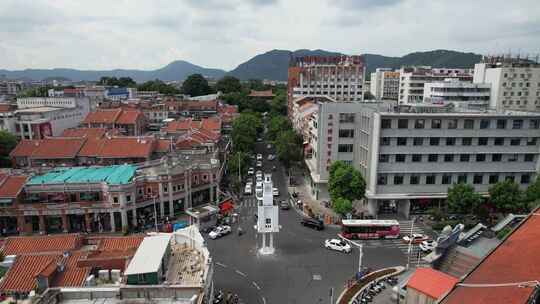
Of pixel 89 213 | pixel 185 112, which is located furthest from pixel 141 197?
pixel 185 112

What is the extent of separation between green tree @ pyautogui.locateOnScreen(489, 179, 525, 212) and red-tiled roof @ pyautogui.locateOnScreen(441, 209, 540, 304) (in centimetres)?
2981

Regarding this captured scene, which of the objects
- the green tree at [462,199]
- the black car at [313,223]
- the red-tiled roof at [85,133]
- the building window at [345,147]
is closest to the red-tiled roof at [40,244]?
the black car at [313,223]

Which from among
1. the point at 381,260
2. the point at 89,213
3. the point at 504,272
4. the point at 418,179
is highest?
the point at 504,272

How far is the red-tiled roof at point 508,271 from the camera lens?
45.3 feet

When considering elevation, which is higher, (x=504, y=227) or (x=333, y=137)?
(x=333, y=137)

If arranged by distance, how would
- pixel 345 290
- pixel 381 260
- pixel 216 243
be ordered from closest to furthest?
pixel 345 290 → pixel 381 260 → pixel 216 243

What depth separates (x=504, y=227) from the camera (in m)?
30.3

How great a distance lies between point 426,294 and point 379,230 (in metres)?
19.6

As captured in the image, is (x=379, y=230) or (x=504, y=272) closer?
(x=504, y=272)

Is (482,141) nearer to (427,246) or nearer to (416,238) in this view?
(416,238)

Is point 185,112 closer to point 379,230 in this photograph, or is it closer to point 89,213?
point 89,213

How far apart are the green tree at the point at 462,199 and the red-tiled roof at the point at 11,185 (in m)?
Result: 56.3

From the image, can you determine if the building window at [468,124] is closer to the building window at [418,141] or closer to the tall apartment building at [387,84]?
the building window at [418,141]

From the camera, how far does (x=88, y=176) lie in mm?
48031
